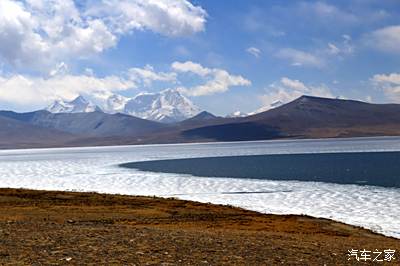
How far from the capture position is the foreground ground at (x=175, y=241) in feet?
49.2

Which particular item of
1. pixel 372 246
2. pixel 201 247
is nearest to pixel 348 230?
pixel 372 246

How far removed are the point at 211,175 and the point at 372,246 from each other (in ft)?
165

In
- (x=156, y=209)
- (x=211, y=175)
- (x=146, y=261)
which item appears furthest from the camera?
(x=211, y=175)

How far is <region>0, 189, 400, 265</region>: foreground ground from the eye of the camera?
591 inches

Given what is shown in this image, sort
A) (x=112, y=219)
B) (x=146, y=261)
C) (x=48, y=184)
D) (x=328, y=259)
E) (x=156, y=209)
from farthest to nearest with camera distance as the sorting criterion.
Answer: (x=48, y=184)
(x=156, y=209)
(x=112, y=219)
(x=328, y=259)
(x=146, y=261)

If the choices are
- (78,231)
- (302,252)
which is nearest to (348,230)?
(302,252)

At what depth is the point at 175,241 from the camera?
1795 centimetres

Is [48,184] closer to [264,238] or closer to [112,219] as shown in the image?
[112,219]

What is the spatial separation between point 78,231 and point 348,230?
14.5 meters

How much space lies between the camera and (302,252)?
17.0m

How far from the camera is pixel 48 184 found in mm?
62625

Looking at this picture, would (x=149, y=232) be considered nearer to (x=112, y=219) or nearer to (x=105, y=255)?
(x=105, y=255)

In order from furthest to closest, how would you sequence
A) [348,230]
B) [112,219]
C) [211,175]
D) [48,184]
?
[211,175], [48,184], [112,219], [348,230]

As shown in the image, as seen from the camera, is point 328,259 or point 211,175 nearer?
point 328,259
